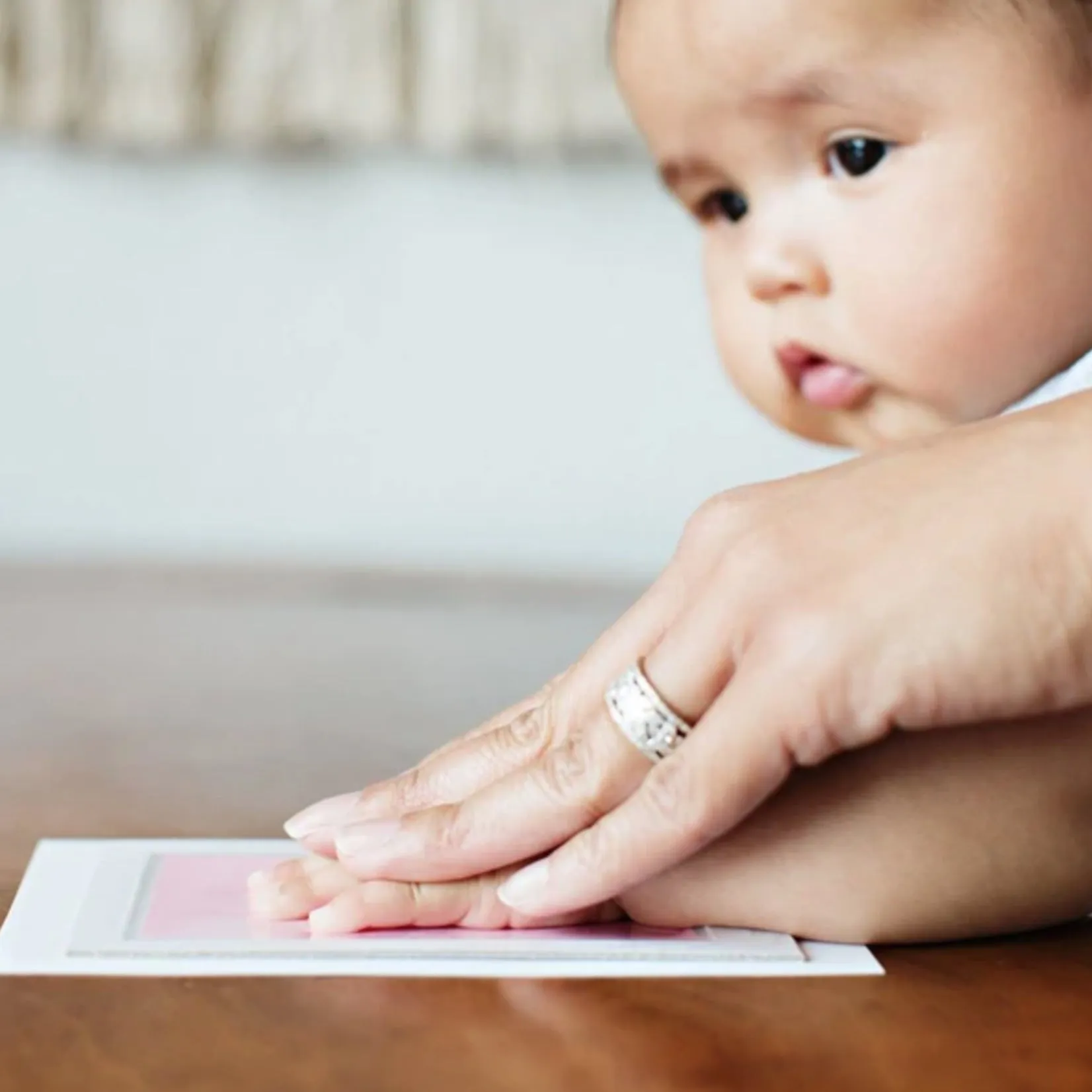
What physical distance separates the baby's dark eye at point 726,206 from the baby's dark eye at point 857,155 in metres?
0.09

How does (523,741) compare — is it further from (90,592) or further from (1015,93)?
(90,592)

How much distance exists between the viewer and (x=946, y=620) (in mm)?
637

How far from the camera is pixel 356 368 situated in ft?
7.48

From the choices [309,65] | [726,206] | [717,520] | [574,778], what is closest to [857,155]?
[726,206]

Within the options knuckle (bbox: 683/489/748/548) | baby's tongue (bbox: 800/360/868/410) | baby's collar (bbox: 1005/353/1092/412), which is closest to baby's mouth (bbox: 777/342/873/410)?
baby's tongue (bbox: 800/360/868/410)

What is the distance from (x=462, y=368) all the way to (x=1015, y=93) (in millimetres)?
1472

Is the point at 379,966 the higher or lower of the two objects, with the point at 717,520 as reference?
lower

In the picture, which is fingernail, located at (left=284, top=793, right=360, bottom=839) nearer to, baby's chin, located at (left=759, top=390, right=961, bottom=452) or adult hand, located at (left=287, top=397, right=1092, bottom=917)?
adult hand, located at (left=287, top=397, right=1092, bottom=917)

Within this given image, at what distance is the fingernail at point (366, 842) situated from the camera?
2.39ft

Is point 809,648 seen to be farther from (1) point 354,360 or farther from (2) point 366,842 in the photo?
(1) point 354,360

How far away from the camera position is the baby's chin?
1009mm

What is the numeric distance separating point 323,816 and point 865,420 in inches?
17.3

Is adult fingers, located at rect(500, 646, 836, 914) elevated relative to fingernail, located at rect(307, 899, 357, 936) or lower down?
elevated

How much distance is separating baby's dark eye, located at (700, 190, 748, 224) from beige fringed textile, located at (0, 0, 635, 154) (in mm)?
1106
